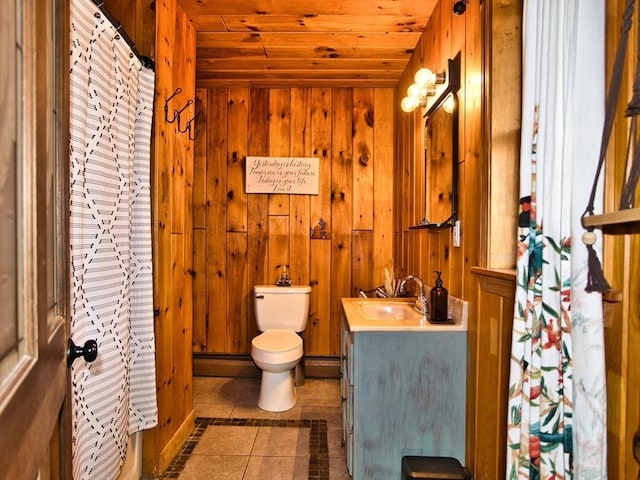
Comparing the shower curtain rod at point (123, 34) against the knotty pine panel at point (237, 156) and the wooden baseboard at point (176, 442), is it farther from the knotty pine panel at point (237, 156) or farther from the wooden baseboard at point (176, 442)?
the wooden baseboard at point (176, 442)

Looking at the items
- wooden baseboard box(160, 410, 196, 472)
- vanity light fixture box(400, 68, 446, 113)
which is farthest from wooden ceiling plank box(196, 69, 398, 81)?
wooden baseboard box(160, 410, 196, 472)

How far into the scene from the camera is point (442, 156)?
1.91 meters

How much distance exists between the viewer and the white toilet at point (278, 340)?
2.46m

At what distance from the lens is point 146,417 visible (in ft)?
5.41

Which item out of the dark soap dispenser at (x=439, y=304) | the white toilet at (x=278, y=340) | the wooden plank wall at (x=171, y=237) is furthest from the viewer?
the white toilet at (x=278, y=340)

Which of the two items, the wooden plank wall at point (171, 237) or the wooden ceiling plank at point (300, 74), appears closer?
the wooden plank wall at point (171, 237)

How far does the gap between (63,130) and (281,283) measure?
235 cm

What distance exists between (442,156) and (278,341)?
1631 mm

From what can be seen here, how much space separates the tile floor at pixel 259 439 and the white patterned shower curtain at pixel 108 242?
1.77 ft

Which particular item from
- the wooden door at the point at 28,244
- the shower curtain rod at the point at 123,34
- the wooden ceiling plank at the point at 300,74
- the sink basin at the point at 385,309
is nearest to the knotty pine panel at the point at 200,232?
the wooden ceiling plank at the point at 300,74

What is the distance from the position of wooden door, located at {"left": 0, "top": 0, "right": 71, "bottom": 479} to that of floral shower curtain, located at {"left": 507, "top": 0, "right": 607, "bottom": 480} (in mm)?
1029

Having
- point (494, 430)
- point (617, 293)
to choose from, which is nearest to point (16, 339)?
point (617, 293)

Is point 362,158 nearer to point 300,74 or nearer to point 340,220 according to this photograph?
point 340,220

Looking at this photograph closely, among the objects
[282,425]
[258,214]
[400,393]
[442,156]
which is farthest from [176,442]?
[442,156]
